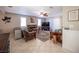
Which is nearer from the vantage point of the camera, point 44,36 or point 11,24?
point 11,24

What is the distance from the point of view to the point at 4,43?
1.85 meters

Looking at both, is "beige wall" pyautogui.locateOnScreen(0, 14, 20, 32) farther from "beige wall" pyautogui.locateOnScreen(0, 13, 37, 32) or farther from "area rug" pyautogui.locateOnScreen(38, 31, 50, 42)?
"area rug" pyautogui.locateOnScreen(38, 31, 50, 42)

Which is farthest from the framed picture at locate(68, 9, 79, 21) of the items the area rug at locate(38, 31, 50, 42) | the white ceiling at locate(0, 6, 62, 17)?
the area rug at locate(38, 31, 50, 42)

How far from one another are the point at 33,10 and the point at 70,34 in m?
1.06

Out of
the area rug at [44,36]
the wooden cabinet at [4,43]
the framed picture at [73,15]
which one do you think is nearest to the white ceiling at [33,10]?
the framed picture at [73,15]

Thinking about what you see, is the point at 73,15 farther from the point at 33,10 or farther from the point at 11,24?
the point at 11,24

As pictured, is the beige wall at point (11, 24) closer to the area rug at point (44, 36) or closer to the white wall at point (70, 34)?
the area rug at point (44, 36)

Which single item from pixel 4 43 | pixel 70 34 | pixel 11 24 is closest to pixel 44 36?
pixel 70 34

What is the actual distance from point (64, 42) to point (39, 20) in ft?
2.65

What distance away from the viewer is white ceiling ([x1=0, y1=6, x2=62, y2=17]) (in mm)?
1766

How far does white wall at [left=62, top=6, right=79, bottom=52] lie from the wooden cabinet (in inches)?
52.0

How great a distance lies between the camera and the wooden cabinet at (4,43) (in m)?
1.79
